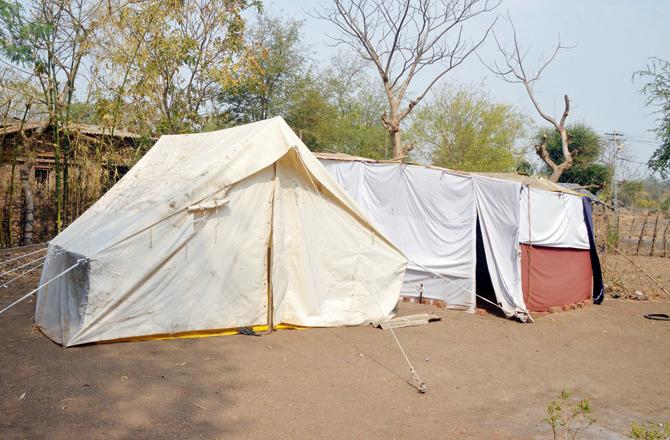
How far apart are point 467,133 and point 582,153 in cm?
833

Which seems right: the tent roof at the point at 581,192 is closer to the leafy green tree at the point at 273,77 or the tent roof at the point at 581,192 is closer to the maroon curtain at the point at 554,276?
the maroon curtain at the point at 554,276

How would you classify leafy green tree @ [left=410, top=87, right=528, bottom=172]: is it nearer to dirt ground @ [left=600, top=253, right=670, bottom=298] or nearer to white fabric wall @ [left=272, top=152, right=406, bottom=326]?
dirt ground @ [left=600, top=253, right=670, bottom=298]

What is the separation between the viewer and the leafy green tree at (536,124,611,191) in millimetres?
30172

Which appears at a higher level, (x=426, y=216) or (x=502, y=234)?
(x=426, y=216)

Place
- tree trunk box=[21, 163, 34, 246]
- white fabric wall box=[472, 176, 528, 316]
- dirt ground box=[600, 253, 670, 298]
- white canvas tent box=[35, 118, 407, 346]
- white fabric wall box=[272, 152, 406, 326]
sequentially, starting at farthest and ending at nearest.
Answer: tree trunk box=[21, 163, 34, 246], dirt ground box=[600, 253, 670, 298], white fabric wall box=[472, 176, 528, 316], white fabric wall box=[272, 152, 406, 326], white canvas tent box=[35, 118, 407, 346]

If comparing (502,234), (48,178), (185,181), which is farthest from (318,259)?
(48,178)

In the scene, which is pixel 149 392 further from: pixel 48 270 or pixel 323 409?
pixel 48 270

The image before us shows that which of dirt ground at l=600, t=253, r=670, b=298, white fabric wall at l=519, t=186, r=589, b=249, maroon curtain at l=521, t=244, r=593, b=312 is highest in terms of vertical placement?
white fabric wall at l=519, t=186, r=589, b=249

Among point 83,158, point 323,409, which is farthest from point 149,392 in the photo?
point 83,158

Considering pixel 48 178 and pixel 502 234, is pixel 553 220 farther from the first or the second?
pixel 48 178

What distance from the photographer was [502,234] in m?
9.14

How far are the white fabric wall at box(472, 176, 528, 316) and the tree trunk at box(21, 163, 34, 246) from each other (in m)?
9.96

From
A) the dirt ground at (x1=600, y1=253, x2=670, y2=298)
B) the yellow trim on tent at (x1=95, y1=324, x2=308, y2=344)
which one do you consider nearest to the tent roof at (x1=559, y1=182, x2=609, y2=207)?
the dirt ground at (x1=600, y1=253, x2=670, y2=298)

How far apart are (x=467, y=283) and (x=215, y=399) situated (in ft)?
18.3
